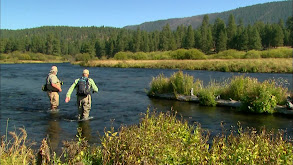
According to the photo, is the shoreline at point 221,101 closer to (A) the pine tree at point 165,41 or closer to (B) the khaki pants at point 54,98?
(B) the khaki pants at point 54,98

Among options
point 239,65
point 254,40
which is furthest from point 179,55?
point 239,65

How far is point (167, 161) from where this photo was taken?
509cm

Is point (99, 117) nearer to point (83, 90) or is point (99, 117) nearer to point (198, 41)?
point (83, 90)

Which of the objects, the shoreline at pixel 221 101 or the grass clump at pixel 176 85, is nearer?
the shoreline at pixel 221 101

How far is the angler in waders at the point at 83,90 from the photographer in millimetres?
12289

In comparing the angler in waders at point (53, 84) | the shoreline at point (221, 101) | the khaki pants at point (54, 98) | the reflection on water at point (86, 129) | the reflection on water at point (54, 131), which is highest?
the angler in waders at point (53, 84)

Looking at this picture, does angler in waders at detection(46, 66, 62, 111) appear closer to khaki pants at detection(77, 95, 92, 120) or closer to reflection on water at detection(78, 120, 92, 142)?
khaki pants at detection(77, 95, 92, 120)

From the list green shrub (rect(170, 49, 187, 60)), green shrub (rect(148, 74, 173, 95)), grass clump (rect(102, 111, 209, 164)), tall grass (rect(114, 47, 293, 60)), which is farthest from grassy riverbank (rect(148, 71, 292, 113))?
green shrub (rect(170, 49, 187, 60))

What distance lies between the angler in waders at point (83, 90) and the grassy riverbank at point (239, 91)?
310 inches

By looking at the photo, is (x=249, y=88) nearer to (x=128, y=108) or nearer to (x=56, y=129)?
(x=128, y=108)

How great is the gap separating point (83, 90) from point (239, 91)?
9.85 meters

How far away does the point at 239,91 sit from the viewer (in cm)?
1764

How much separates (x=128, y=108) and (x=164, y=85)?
5490 millimetres

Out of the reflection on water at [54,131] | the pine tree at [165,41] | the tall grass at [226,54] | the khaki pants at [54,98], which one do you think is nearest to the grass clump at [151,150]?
the reflection on water at [54,131]
